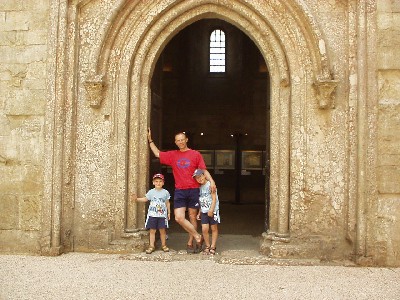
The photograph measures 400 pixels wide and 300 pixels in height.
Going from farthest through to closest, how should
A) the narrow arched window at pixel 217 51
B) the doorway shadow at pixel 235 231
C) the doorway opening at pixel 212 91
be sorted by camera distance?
the narrow arched window at pixel 217 51, the doorway opening at pixel 212 91, the doorway shadow at pixel 235 231

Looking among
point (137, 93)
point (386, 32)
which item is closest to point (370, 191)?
point (386, 32)

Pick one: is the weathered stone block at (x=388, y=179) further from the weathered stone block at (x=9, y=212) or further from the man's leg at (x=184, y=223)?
the weathered stone block at (x=9, y=212)

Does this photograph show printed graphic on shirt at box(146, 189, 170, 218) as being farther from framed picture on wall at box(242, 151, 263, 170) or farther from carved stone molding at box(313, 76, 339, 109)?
framed picture on wall at box(242, 151, 263, 170)

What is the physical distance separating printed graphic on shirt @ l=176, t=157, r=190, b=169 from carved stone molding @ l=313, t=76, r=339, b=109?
1748mm

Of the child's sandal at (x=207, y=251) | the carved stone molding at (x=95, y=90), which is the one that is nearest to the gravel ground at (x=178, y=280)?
the child's sandal at (x=207, y=251)

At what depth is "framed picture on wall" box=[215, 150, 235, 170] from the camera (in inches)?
463

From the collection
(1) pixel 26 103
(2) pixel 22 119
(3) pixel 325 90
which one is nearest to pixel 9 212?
(2) pixel 22 119

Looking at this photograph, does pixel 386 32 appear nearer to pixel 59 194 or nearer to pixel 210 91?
pixel 59 194

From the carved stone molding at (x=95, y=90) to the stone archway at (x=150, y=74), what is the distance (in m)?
0.01

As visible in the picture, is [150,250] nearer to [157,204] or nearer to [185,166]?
[157,204]

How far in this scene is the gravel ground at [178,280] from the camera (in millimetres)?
3658

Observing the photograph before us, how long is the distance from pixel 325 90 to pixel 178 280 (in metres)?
2.72

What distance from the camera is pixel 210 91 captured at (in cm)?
1509

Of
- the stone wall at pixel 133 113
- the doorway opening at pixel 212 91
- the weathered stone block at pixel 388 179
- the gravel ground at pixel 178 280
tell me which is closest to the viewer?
the gravel ground at pixel 178 280
